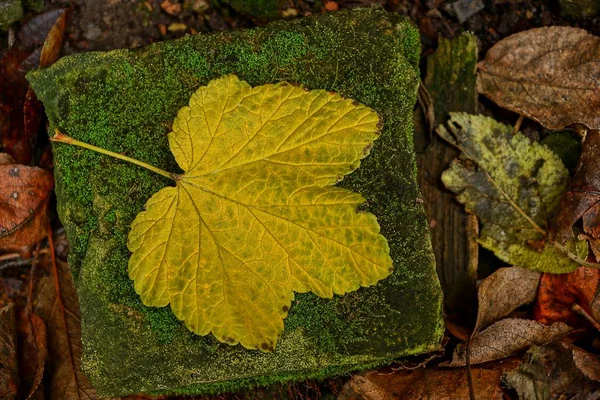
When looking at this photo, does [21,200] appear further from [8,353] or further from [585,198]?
[585,198]

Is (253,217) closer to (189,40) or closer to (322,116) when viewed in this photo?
(322,116)

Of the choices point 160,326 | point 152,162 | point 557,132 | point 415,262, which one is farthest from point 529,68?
point 160,326

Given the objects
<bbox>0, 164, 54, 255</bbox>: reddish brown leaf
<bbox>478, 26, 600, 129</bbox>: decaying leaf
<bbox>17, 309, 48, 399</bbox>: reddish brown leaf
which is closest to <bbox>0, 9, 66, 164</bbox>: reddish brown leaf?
<bbox>0, 164, 54, 255</bbox>: reddish brown leaf

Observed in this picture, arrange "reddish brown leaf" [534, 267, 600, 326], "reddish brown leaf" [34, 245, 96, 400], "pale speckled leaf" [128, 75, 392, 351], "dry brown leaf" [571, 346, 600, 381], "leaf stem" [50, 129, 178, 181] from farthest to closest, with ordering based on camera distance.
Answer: "reddish brown leaf" [34, 245, 96, 400] < "reddish brown leaf" [534, 267, 600, 326] < "dry brown leaf" [571, 346, 600, 381] < "leaf stem" [50, 129, 178, 181] < "pale speckled leaf" [128, 75, 392, 351]

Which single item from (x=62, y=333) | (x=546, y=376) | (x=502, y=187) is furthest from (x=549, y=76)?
(x=62, y=333)

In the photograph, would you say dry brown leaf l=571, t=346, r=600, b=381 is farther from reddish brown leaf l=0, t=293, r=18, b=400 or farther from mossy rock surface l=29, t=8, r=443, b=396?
reddish brown leaf l=0, t=293, r=18, b=400

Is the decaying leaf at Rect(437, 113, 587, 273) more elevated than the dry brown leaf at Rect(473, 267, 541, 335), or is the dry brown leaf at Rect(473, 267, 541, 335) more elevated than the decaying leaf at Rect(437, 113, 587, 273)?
the decaying leaf at Rect(437, 113, 587, 273)
